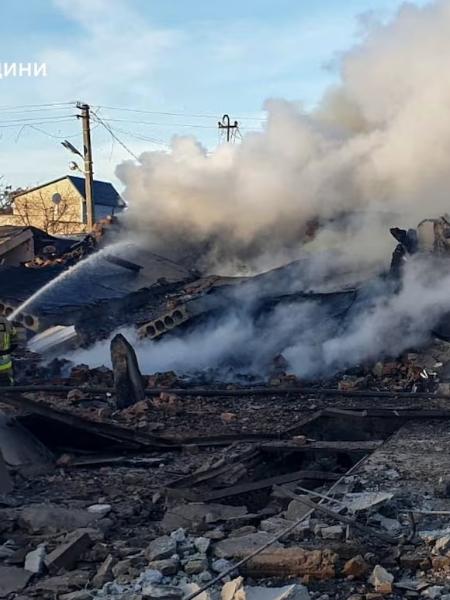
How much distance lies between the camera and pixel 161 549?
389 centimetres

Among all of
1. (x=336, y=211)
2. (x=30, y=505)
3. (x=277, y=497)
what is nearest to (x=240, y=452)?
(x=277, y=497)

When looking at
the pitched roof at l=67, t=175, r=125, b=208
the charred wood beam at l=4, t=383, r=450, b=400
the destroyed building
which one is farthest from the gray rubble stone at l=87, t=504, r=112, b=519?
the pitched roof at l=67, t=175, r=125, b=208

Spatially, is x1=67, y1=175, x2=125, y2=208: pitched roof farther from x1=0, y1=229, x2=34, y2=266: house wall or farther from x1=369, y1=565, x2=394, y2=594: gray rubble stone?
x1=369, y1=565, x2=394, y2=594: gray rubble stone

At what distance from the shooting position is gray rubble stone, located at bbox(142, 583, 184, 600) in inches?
131

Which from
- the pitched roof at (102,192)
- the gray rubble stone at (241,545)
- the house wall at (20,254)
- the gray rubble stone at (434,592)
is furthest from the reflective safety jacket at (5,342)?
the pitched roof at (102,192)

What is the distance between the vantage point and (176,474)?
598cm

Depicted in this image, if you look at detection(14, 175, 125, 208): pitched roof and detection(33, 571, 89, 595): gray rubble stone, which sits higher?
detection(14, 175, 125, 208): pitched roof

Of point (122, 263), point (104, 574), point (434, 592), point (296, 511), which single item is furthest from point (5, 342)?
point (122, 263)

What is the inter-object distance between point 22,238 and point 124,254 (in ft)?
11.1

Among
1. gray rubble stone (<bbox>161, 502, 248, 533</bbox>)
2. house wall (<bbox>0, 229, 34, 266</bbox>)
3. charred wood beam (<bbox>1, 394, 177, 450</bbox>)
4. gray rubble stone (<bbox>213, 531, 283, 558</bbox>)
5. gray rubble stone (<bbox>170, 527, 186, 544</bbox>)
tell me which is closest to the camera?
gray rubble stone (<bbox>213, 531, 283, 558</bbox>)

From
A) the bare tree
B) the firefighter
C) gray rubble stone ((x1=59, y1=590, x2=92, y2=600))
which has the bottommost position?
gray rubble stone ((x1=59, y1=590, x2=92, y2=600))

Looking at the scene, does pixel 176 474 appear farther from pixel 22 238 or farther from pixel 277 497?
pixel 22 238

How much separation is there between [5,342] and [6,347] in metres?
0.07

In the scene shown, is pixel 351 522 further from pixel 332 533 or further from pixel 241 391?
pixel 241 391
